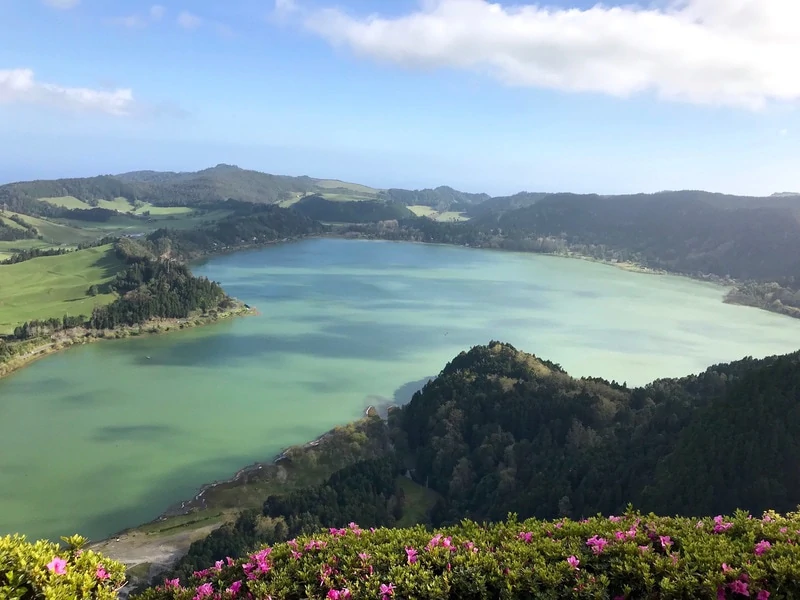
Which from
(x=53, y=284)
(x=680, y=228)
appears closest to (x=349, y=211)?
(x=680, y=228)

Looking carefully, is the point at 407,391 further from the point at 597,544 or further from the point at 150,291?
the point at 150,291

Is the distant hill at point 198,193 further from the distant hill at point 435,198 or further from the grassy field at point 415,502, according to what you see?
the grassy field at point 415,502

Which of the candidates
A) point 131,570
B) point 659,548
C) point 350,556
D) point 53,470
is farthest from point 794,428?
point 53,470

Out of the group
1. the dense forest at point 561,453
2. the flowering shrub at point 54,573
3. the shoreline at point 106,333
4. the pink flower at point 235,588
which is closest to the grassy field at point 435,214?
the shoreline at point 106,333

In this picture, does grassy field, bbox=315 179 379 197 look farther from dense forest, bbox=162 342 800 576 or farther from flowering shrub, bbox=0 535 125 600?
flowering shrub, bbox=0 535 125 600

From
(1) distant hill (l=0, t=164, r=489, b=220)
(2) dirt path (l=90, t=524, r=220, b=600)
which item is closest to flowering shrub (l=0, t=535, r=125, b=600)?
(2) dirt path (l=90, t=524, r=220, b=600)

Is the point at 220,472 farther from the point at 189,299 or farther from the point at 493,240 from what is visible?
the point at 493,240

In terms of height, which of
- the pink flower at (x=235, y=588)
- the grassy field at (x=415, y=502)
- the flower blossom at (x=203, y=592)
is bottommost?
the grassy field at (x=415, y=502)
